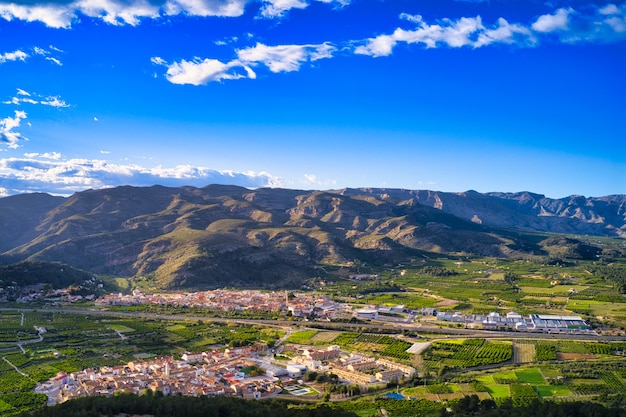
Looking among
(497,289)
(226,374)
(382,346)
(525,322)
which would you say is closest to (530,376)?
(382,346)

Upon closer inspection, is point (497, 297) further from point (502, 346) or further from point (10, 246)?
point (10, 246)

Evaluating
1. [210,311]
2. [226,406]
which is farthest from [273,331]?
[226,406]

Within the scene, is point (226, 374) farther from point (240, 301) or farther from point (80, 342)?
point (240, 301)

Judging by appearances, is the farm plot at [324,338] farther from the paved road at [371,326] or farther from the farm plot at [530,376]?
the farm plot at [530,376]

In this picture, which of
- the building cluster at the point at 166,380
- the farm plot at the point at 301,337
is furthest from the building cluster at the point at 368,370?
the farm plot at the point at 301,337

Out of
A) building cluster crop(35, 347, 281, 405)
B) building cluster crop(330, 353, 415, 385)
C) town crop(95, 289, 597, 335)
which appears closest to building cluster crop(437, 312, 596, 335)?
town crop(95, 289, 597, 335)

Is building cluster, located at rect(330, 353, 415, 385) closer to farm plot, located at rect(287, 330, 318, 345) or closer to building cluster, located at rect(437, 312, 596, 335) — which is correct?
farm plot, located at rect(287, 330, 318, 345)
